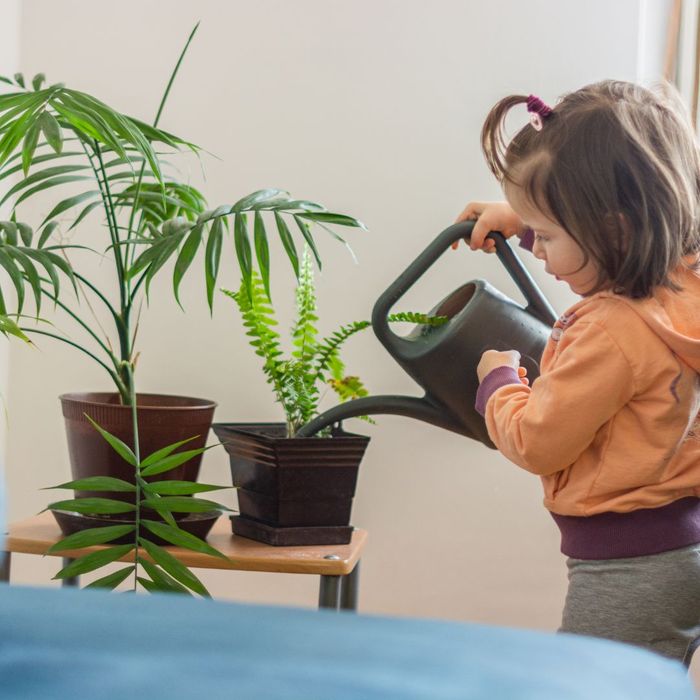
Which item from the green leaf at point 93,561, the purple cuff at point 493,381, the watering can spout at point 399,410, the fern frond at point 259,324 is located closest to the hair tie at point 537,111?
the purple cuff at point 493,381

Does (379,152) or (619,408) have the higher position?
(379,152)

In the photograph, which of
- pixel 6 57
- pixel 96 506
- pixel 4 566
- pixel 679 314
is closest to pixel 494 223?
pixel 679 314

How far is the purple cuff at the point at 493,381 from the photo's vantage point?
115cm

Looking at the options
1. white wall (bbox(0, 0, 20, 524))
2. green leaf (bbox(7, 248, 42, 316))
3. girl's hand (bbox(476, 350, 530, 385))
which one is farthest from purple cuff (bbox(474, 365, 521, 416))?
white wall (bbox(0, 0, 20, 524))

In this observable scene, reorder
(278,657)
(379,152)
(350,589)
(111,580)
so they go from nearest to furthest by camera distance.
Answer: (278,657)
(111,580)
(350,589)
(379,152)

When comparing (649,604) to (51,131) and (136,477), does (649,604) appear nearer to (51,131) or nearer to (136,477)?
(136,477)

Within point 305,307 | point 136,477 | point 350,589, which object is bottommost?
point 350,589

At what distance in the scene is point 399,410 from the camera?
132 cm

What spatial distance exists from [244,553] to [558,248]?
0.61 m

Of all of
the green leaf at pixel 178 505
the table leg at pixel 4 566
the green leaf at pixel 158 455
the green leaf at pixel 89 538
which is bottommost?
the table leg at pixel 4 566

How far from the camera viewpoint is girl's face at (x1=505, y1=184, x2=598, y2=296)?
107cm

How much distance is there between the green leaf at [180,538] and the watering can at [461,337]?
12.3 inches

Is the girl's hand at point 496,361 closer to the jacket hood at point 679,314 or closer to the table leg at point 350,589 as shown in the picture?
the jacket hood at point 679,314

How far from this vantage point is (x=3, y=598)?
1.71 ft
